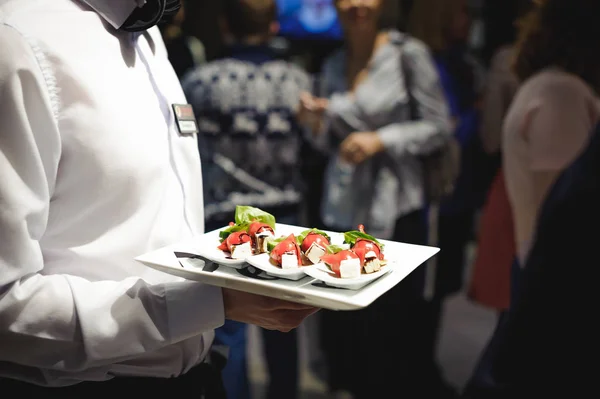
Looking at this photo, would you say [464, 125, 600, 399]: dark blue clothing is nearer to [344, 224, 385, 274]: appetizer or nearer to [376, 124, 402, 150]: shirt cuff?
[344, 224, 385, 274]: appetizer

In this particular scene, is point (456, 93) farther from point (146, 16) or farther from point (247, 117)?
point (146, 16)

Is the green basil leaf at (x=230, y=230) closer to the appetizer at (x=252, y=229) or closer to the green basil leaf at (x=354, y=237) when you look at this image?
the appetizer at (x=252, y=229)

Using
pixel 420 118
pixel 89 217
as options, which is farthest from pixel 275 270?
pixel 420 118

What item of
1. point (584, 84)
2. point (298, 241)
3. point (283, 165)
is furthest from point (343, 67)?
point (298, 241)

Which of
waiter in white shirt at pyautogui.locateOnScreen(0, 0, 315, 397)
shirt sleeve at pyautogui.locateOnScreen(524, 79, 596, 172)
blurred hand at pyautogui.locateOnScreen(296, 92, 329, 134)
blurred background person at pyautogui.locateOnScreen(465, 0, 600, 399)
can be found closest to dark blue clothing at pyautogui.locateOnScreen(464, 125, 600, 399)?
blurred background person at pyautogui.locateOnScreen(465, 0, 600, 399)

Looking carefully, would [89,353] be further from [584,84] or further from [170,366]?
[584,84]

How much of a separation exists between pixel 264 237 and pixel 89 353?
278 mm

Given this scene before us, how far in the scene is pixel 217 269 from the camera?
0.90 metres

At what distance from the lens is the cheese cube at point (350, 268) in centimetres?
85

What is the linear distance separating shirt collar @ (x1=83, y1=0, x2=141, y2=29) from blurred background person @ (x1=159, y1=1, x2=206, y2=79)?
1368mm

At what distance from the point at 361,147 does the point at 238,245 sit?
1453 mm

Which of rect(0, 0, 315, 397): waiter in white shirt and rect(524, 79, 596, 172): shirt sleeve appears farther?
rect(524, 79, 596, 172): shirt sleeve

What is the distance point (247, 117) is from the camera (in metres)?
2.32

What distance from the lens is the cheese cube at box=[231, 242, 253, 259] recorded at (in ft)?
3.02
